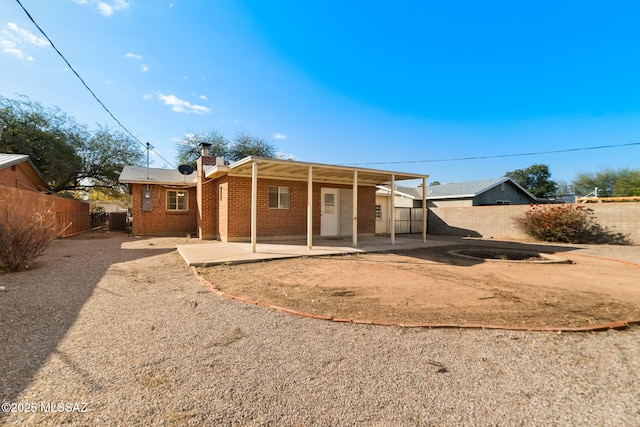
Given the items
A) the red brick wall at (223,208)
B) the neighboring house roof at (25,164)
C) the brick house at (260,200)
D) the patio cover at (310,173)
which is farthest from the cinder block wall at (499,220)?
the neighboring house roof at (25,164)

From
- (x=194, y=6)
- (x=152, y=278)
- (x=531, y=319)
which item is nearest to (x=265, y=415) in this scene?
(x=531, y=319)

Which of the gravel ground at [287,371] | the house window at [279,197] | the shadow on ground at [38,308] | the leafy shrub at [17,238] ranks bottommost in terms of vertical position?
the gravel ground at [287,371]

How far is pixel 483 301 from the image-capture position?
4.24 metres

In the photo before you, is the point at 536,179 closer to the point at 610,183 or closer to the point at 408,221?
the point at 610,183

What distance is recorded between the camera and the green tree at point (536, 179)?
4804 cm

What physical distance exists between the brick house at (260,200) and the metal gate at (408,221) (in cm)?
491

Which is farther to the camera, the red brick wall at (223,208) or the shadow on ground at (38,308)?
the red brick wall at (223,208)

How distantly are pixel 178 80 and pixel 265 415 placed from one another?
495 inches

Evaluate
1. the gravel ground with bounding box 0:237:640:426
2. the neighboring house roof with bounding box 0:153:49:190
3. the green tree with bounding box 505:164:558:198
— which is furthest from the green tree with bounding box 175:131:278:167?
the green tree with bounding box 505:164:558:198

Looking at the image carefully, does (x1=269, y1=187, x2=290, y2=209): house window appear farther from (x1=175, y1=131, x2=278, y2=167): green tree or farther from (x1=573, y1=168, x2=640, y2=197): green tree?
(x1=573, y1=168, x2=640, y2=197): green tree

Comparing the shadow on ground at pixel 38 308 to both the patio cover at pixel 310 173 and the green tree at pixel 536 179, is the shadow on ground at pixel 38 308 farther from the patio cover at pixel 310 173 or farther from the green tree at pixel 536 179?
the green tree at pixel 536 179

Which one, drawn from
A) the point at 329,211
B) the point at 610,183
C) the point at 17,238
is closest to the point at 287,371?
the point at 17,238

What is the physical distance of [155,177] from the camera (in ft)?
47.2

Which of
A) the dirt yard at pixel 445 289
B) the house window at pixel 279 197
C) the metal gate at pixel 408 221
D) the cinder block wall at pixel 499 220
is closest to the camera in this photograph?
the dirt yard at pixel 445 289
